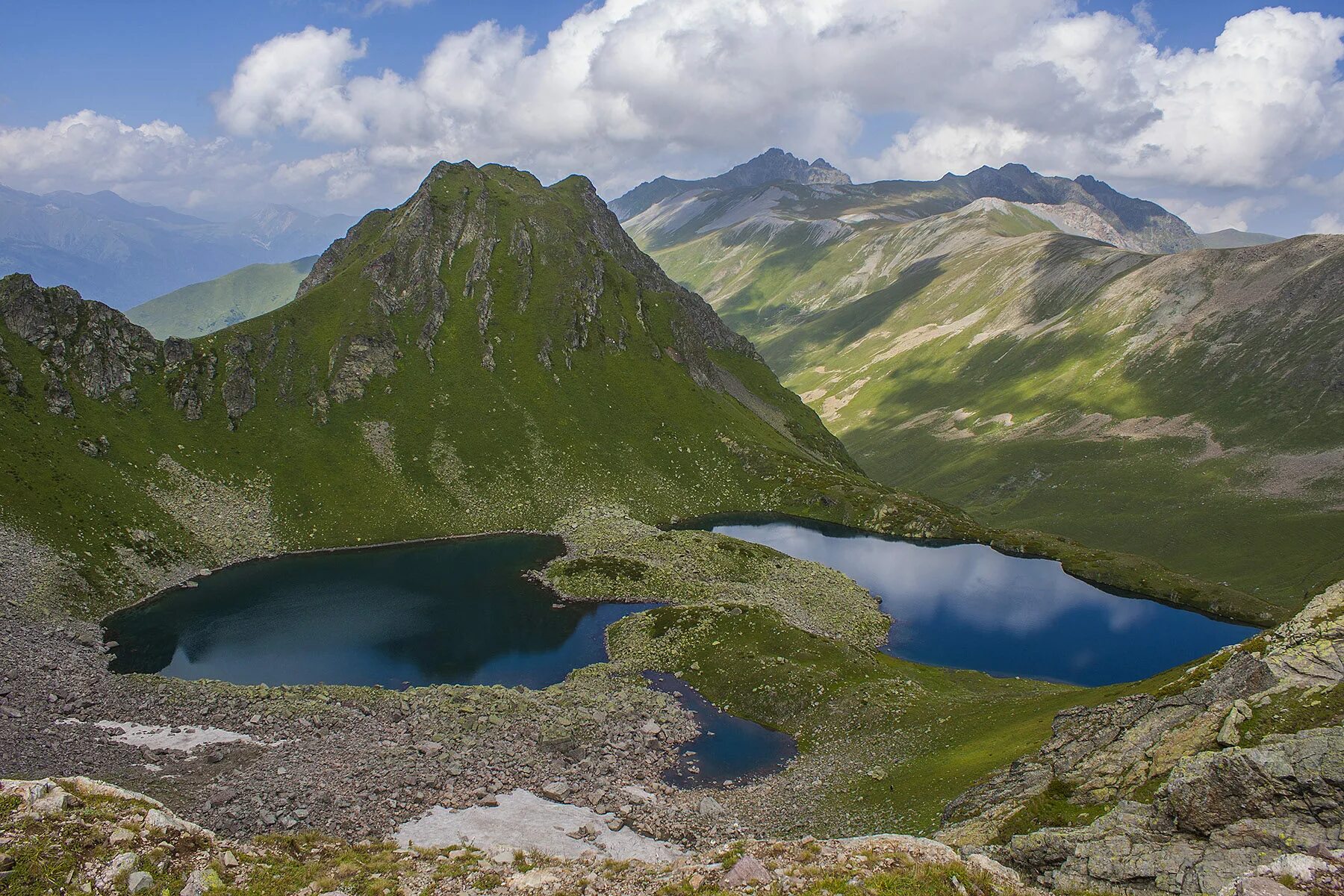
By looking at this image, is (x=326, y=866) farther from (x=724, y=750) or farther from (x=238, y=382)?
(x=238, y=382)

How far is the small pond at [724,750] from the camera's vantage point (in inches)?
2093

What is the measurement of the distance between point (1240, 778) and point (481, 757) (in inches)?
1734

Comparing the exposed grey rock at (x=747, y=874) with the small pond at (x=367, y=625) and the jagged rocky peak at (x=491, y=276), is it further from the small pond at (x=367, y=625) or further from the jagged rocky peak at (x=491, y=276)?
the jagged rocky peak at (x=491, y=276)

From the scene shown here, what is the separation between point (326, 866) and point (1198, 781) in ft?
102

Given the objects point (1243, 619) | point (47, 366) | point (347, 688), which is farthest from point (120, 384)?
point (1243, 619)

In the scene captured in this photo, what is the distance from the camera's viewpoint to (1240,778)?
22953mm

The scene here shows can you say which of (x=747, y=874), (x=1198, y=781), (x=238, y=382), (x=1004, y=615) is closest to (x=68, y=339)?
(x=238, y=382)

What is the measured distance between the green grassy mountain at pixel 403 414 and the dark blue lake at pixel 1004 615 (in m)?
14.3

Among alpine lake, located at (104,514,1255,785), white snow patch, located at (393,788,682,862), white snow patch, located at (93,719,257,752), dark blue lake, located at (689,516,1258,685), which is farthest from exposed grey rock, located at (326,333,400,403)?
white snow patch, located at (393,788,682,862)

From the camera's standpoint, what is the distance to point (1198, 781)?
78.8 ft

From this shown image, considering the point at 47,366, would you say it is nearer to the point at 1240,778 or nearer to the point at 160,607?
the point at 160,607

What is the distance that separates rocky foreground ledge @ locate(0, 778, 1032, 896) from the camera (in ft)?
73.7

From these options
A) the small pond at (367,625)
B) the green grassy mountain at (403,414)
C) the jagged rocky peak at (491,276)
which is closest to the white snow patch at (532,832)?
the small pond at (367,625)

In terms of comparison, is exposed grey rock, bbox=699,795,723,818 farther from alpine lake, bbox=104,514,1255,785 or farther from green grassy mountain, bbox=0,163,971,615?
green grassy mountain, bbox=0,163,971,615
